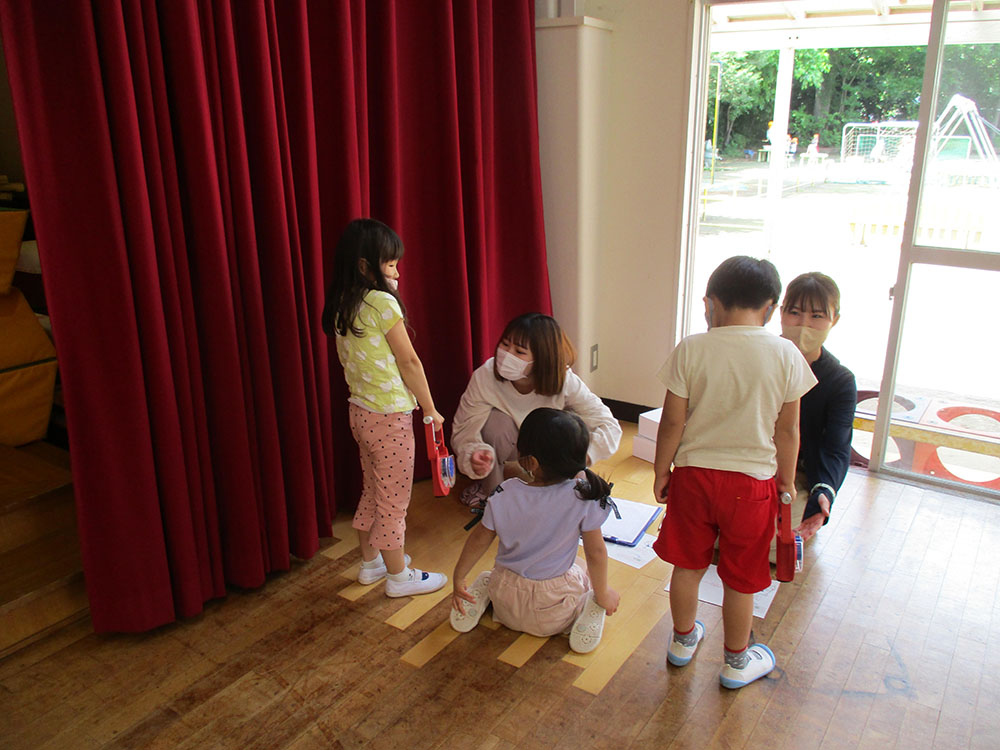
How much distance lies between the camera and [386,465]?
2092 mm

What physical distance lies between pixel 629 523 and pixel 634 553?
0.57ft

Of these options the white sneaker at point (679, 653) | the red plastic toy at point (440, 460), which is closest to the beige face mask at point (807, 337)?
the white sneaker at point (679, 653)

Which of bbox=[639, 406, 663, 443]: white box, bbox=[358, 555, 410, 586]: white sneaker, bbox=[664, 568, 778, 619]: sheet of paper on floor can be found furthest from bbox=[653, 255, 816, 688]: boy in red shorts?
bbox=[639, 406, 663, 443]: white box

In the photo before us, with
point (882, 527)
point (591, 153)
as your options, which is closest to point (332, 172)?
point (591, 153)

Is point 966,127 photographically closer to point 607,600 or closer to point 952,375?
point 952,375

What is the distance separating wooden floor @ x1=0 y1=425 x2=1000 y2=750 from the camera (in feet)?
5.46

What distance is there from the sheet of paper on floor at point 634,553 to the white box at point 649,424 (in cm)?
65

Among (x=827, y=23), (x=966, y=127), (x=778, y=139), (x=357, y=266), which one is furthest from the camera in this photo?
(x=778, y=139)

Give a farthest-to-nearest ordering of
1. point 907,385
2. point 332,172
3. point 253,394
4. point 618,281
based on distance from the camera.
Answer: point 618,281
point 907,385
point 332,172
point 253,394

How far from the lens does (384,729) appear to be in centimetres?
167

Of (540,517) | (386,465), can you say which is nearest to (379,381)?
(386,465)

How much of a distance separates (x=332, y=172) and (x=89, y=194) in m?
0.78

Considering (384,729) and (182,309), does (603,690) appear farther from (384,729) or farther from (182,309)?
(182,309)

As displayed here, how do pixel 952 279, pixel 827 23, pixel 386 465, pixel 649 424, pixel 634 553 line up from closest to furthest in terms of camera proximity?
pixel 386 465
pixel 634 553
pixel 952 279
pixel 649 424
pixel 827 23
